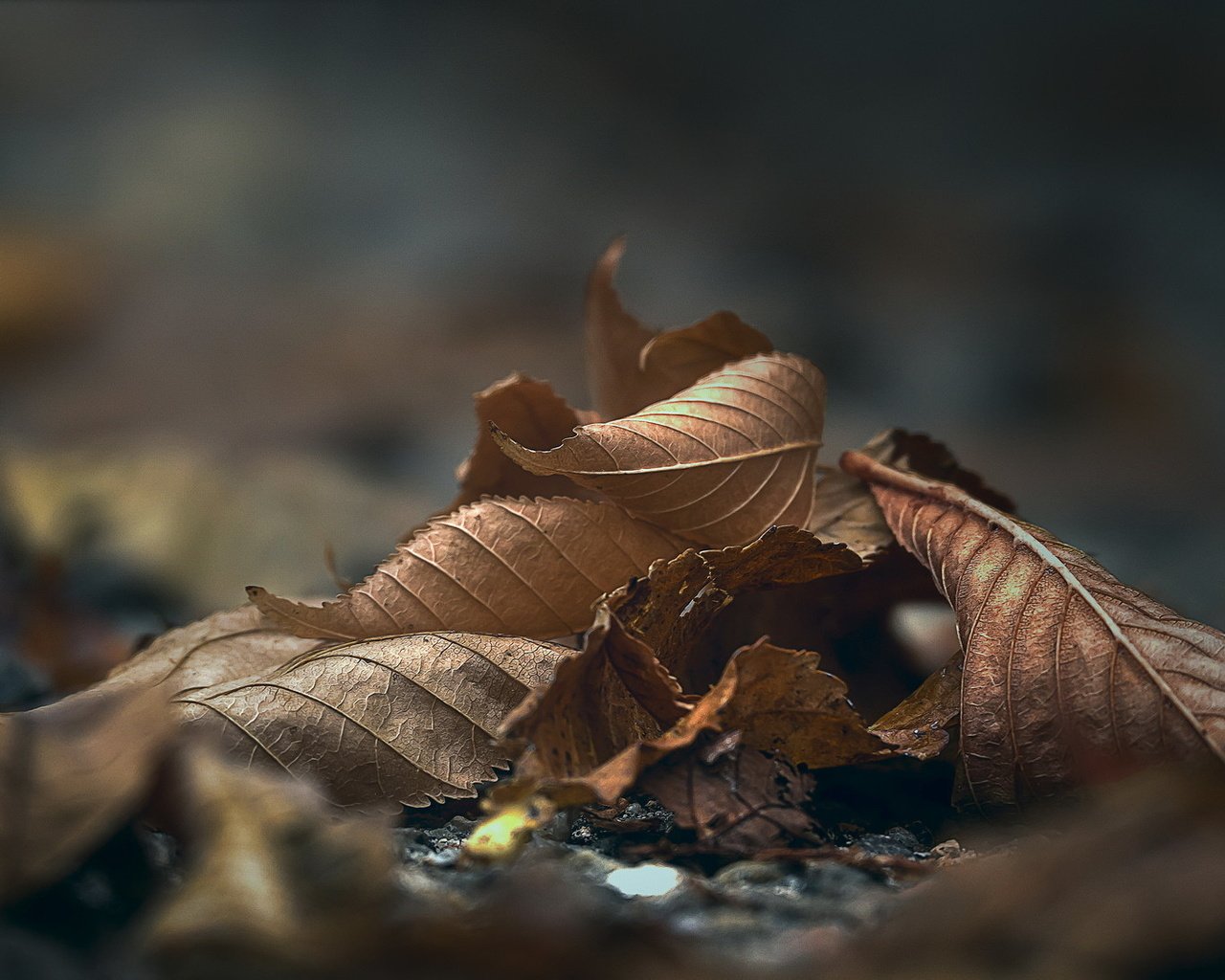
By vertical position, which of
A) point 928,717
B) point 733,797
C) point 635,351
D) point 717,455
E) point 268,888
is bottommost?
point 268,888

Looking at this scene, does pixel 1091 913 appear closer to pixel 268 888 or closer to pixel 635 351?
pixel 268 888

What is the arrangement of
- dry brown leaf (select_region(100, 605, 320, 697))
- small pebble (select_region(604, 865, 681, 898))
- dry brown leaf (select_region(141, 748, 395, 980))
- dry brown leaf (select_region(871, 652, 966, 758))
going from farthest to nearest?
dry brown leaf (select_region(100, 605, 320, 697))
dry brown leaf (select_region(871, 652, 966, 758))
small pebble (select_region(604, 865, 681, 898))
dry brown leaf (select_region(141, 748, 395, 980))

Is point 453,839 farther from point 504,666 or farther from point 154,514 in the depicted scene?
point 154,514

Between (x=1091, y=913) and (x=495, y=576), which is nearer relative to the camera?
(x=1091, y=913)

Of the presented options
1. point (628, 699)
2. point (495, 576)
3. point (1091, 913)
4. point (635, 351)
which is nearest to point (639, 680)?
point (628, 699)

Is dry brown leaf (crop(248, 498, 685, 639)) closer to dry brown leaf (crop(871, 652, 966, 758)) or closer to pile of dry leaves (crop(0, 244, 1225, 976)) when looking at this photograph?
pile of dry leaves (crop(0, 244, 1225, 976))

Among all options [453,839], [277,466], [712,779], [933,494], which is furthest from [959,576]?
[277,466]

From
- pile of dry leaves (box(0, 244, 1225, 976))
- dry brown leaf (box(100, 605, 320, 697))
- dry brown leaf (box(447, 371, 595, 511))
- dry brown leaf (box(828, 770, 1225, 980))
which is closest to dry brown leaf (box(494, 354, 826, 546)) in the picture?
pile of dry leaves (box(0, 244, 1225, 976))
